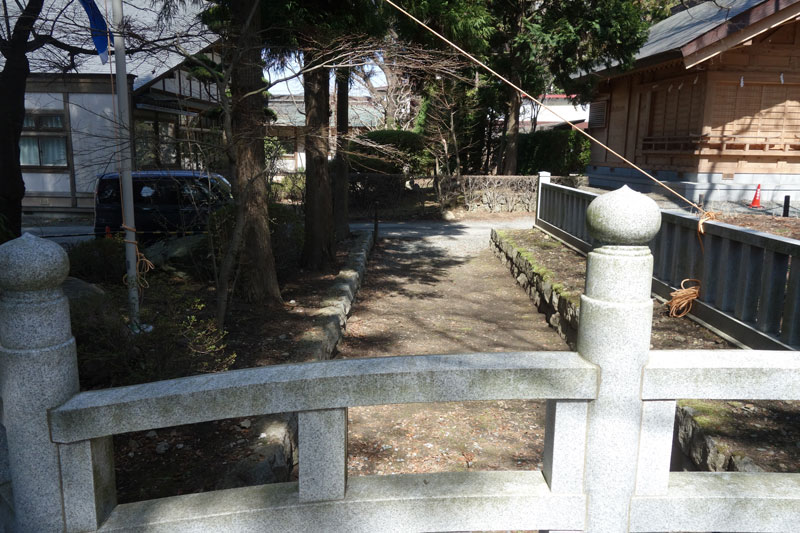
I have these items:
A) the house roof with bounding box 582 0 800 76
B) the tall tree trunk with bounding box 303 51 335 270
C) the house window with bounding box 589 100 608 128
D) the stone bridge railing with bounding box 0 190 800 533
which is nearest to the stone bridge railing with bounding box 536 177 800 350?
the stone bridge railing with bounding box 0 190 800 533

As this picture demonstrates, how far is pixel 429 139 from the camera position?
2025 centimetres

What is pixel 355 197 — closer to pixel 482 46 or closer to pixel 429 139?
pixel 429 139

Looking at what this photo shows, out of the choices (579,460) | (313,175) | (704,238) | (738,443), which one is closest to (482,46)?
(313,175)

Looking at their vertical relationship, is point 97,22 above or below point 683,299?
above

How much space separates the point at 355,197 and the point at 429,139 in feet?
11.8

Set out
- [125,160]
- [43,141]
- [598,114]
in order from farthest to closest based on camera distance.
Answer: [598,114] → [43,141] → [125,160]

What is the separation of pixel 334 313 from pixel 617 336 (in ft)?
16.0

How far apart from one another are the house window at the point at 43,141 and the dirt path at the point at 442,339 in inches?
437

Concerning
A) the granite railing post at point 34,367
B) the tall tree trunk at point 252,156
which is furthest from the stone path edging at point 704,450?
the tall tree trunk at point 252,156

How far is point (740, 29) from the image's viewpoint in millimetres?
14422

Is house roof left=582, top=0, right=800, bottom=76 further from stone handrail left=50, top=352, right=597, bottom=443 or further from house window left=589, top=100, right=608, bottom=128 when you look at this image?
stone handrail left=50, top=352, right=597, bottom=443

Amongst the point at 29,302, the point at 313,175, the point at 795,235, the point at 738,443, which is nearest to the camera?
the point at 29,302

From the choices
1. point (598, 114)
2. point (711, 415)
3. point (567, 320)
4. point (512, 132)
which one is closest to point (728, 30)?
point (512, 132)

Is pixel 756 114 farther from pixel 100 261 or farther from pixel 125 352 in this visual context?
pixel 125 352
